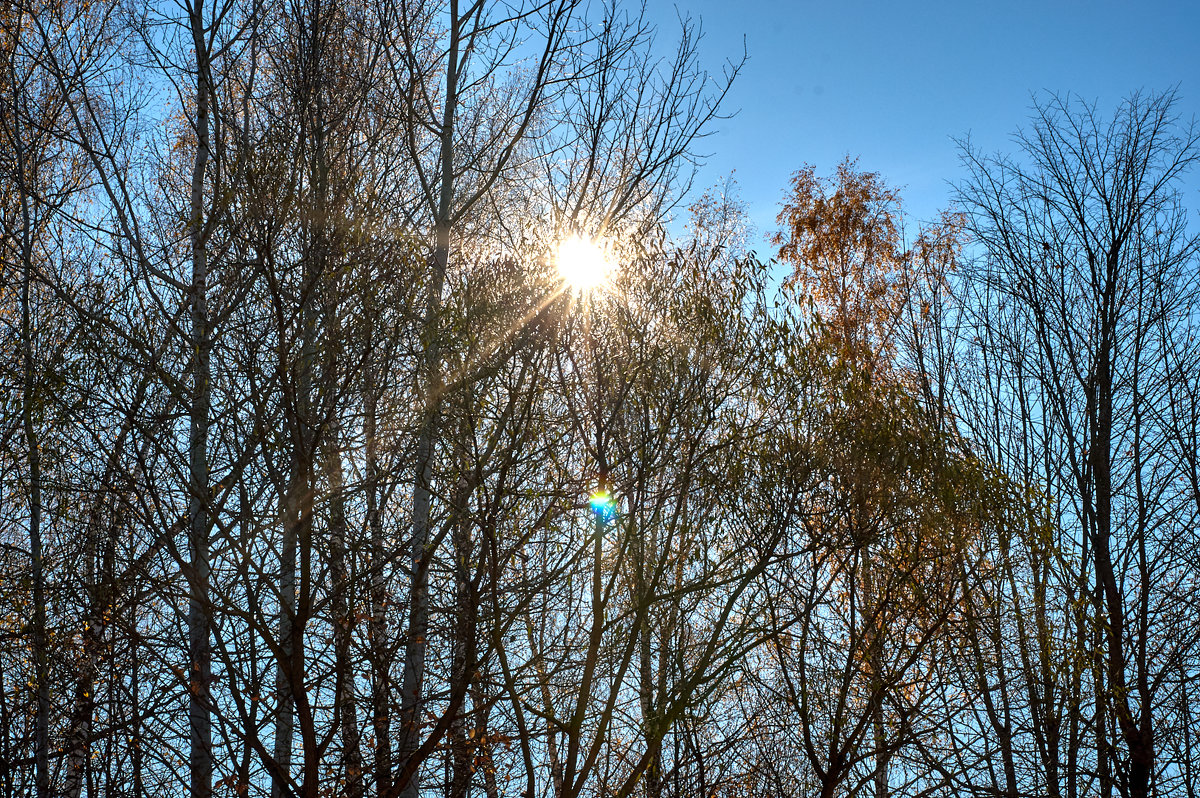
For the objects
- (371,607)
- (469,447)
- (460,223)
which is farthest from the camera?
(460,223)

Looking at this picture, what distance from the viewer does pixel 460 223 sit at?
952 centimetres

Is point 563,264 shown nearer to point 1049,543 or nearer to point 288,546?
point 288,546

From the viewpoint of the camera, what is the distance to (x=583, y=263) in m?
7.23

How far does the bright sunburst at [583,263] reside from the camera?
7.02m

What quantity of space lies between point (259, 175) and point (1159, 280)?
9.76m

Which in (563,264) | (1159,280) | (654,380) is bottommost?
(654,380)

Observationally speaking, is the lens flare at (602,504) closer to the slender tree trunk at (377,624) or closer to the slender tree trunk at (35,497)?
the slender tree trunk at (377,624)

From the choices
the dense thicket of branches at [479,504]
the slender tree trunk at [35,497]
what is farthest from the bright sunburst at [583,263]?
the slender tree trunk at [35,497]

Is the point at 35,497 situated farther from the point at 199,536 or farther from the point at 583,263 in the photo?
the point at 583,263

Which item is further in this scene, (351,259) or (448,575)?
(448,575)

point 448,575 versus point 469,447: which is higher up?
point 469,447

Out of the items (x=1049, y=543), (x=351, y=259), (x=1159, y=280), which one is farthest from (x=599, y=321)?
(x=1159, y=280)

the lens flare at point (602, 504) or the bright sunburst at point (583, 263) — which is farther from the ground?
the bright sunburst at point (583, 263)

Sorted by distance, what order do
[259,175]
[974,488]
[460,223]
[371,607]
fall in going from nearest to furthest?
[259,175], [371,607], [974,488], [460,223]
